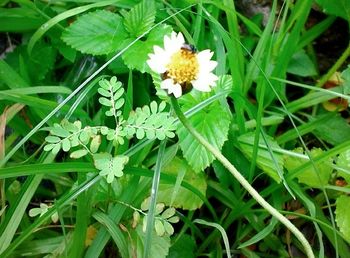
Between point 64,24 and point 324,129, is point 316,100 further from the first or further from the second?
point 64,24

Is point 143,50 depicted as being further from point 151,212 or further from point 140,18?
point 151,212

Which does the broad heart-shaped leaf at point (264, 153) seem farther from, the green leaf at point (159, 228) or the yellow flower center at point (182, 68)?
the yellow flower center at point (182, 68)

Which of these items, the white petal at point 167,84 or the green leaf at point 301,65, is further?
the green leaf at point 301,65

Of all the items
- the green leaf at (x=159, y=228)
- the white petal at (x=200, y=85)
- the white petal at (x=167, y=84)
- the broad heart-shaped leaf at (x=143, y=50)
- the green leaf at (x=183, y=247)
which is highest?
the white petal at (x=167, y=84)

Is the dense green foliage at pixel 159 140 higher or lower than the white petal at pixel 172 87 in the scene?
lower

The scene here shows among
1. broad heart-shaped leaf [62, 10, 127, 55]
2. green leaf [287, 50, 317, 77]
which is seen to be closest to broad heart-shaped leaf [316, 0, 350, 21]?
green leaf [287, 50, 317, 77]

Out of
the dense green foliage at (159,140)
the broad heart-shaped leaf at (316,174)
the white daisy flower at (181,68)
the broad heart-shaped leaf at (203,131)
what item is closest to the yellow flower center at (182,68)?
the white daisy flower at (181,68)

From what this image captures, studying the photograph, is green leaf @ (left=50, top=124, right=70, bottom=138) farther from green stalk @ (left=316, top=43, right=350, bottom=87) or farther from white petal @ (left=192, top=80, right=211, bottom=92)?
green stalk @ (left=316, top=43, right=350, bottom=87)
